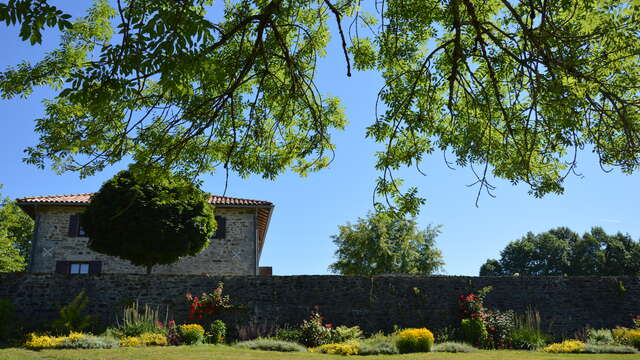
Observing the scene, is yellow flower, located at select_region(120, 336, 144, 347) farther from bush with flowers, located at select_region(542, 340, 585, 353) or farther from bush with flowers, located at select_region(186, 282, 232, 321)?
bush with flowers, located at select_region(542, 340, 585, 353)

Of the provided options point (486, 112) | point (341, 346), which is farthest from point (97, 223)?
point (486, 112)

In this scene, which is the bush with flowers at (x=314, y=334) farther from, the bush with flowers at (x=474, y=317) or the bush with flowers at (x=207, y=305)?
the bush with flowers at (x=474, y=317)

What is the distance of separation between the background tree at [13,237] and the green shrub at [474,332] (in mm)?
24371

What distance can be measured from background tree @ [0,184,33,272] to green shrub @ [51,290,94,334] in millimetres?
17328

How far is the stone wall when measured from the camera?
549 inches

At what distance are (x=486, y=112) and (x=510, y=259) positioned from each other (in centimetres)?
4297

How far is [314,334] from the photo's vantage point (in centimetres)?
1306

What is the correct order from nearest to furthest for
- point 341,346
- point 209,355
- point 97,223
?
point 209,355 → point 341,346 → point 97,223

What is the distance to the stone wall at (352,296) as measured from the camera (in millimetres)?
13945

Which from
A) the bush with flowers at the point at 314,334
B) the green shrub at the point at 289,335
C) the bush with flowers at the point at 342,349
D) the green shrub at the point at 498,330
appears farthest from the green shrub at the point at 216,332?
the green shrub at the point at 498,330

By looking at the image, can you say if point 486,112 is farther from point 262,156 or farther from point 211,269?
point 211,269

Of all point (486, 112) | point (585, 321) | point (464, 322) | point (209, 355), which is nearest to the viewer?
point (486, 112)

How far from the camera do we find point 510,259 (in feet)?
156

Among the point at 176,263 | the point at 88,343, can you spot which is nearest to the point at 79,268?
the point at 176,263
